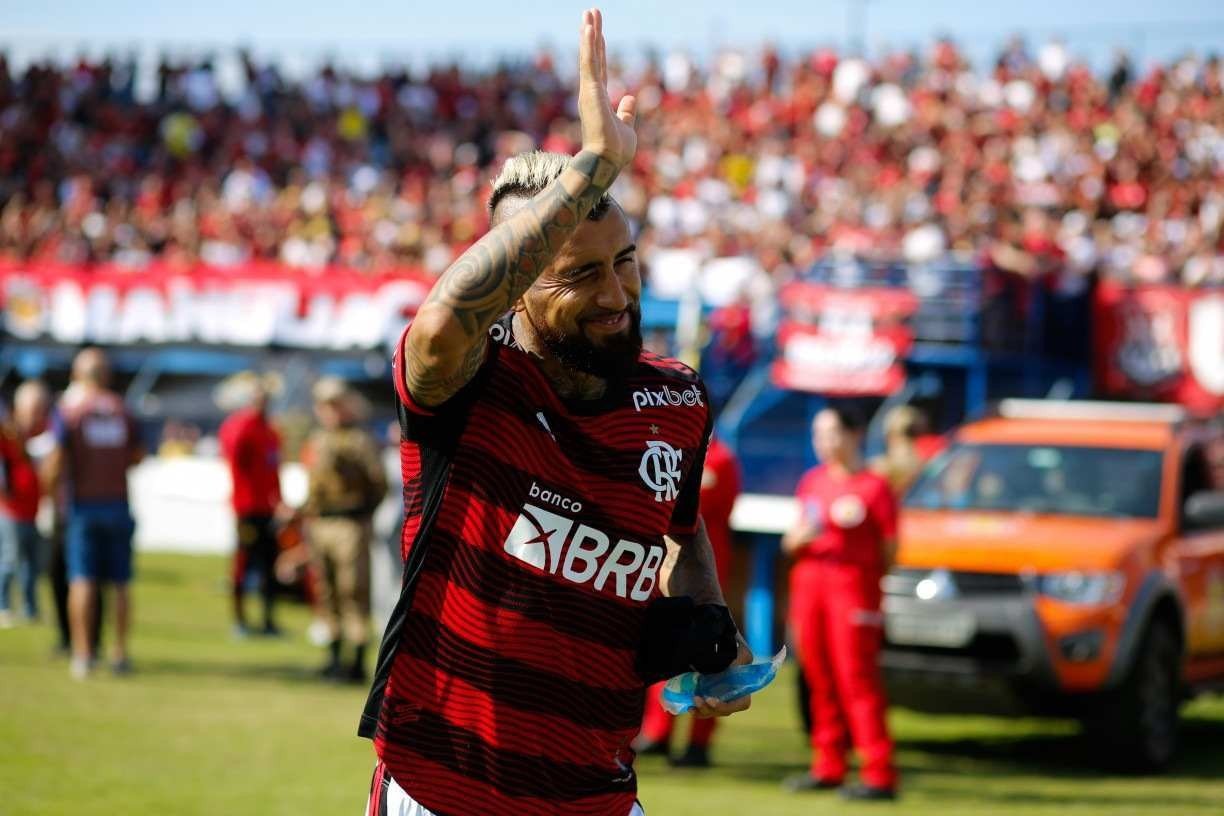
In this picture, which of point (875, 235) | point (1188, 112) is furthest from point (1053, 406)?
point (1188, 112)

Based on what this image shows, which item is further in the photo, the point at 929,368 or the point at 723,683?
the point at 929,368

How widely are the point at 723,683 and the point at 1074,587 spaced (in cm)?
672

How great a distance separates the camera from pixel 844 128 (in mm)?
25312

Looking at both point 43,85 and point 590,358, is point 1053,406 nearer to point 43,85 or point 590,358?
point 590,358

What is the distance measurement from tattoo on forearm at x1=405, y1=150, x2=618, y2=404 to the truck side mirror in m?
7.88

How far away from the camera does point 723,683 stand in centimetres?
350

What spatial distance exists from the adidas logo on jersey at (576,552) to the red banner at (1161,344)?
16202mm

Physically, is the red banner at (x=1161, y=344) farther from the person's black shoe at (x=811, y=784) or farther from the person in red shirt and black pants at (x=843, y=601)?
the person's black shoe at (x=811, y=784)

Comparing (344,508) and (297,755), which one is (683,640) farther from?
(344,508)

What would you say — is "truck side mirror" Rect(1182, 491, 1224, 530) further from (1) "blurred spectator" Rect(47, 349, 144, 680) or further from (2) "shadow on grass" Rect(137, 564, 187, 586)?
(2) "shadow on grass" Rect(137, 564, 187, 586)

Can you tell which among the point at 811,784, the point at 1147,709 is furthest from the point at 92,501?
the point at 1147,709

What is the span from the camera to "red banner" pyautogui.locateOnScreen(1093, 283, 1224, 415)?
18.4 meters

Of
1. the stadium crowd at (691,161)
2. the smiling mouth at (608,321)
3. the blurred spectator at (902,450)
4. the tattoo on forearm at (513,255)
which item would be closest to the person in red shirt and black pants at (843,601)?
the blurred spectator at (902,450)

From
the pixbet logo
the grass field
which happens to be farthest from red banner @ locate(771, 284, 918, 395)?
the pixbet logo
